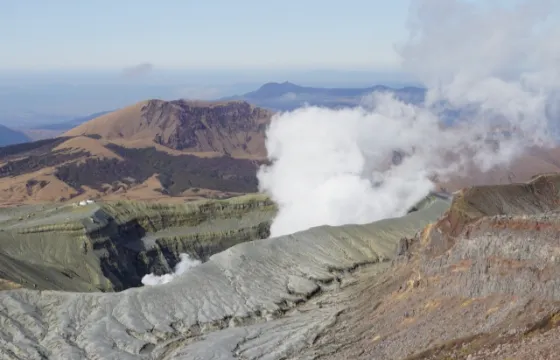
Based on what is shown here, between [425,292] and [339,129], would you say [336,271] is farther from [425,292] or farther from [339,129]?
[339,129]

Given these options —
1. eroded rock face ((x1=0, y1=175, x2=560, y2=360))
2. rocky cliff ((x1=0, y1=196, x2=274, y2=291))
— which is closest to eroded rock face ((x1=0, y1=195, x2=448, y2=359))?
eroded rock face ((x1=0, y1=175, x2=560, y2=360))

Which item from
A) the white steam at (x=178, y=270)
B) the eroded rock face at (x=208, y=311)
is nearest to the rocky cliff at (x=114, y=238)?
the white steam at (x=178, y=270)

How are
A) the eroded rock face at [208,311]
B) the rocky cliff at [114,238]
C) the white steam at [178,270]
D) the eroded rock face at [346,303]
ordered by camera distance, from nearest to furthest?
the eroded rock face at [346,303]
the eroded rock face at [208,311]
the rocky cliff at [114,238]
the white steam at [178,270]

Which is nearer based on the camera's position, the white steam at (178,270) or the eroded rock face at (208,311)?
the eroded rock face at (208,311)

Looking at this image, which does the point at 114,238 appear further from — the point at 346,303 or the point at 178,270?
the point at 346,303

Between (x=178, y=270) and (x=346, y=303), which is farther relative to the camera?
(x=178, y=270)

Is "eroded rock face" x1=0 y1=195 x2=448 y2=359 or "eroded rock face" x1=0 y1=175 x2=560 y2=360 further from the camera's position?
"eroded rock face" x1=0 y1=195 x2=448 y2=359

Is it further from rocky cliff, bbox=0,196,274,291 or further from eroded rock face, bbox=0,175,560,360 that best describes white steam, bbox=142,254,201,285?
eroded rock face, bbox=0,175,560,360

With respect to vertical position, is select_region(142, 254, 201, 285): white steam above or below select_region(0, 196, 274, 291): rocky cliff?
below

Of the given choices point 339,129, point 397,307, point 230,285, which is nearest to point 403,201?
point 339,129

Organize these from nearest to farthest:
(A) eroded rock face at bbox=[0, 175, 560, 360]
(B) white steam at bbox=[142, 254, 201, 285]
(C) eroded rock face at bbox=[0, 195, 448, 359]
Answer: (A) eroded rock face at bbox=[0, 175, 560, 360] → (C) eroded rock face at bbox=[0, 195, 448, 359] → (B) white steam at bbox=[142, 254, 201, 285]

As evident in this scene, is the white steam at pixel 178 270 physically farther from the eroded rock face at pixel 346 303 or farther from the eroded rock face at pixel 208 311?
the eroded rock face at pixel 346 303

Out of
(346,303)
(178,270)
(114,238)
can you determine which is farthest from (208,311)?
(114,238)
